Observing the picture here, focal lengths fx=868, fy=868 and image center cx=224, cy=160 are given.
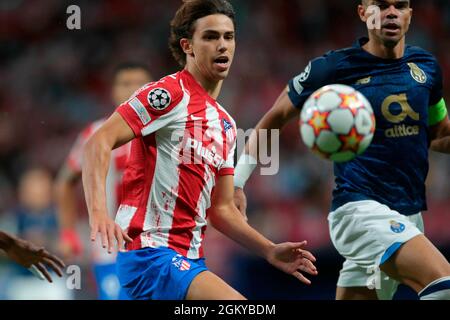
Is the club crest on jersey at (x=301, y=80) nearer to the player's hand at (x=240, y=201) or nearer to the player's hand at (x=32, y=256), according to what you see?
the player's hand at (x=240, y=201)

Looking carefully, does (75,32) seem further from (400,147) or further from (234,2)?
(400,147)

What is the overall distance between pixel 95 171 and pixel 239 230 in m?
1.09

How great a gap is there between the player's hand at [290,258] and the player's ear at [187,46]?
1309mm

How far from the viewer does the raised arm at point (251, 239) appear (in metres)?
4.88

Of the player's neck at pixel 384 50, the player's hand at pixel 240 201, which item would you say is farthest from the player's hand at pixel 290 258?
the player's neck at pixel 384 50

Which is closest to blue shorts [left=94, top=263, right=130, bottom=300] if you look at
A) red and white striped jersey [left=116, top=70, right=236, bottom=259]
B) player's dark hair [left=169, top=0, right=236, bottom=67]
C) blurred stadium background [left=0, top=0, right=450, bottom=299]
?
blurred stadium background [left=0, top=0, right=450, bottom=299]

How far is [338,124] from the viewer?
194 inches

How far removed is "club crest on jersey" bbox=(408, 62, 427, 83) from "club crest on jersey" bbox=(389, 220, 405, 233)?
986mm

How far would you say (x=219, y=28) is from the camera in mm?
5211

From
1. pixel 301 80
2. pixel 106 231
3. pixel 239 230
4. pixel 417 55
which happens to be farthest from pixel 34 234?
pixel 106 231

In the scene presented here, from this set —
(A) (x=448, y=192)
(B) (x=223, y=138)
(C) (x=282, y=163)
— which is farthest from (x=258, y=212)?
(B) (x=223, y=138)

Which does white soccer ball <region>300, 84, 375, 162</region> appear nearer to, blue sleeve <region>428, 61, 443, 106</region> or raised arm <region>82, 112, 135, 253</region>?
blue sleeve <region>428, 61, 443, 106</region>

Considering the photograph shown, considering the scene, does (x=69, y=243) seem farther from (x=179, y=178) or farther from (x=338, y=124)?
(x=338, y=124)

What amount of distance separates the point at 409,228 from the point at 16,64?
31.0 feet
